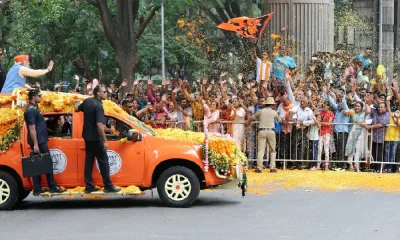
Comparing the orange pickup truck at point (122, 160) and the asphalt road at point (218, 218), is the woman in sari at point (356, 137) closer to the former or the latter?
the asphalt road at point (218, 218)

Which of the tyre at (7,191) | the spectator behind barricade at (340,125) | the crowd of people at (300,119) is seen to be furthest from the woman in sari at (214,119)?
the tyre at (7,191)

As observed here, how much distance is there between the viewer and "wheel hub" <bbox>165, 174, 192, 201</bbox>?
1526 centimetres

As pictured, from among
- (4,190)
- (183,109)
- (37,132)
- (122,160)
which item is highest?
(183,109)

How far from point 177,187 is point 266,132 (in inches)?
230

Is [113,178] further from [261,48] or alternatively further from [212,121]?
[261,48]

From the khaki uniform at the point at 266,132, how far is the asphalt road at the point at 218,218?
360 centimetres

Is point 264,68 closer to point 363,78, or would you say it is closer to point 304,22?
point 363,78

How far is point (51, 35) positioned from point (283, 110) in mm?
20120

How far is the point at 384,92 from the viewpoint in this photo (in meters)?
22.1

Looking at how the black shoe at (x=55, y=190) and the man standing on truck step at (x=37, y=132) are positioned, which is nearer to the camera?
the man standing on truck step at (x=37, y=132)

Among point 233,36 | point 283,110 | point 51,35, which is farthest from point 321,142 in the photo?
point 51,35

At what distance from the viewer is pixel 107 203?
16.2 meters

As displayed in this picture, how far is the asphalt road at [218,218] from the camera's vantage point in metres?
12.6

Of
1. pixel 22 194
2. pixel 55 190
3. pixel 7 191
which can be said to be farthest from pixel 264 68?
pixel 7 191
